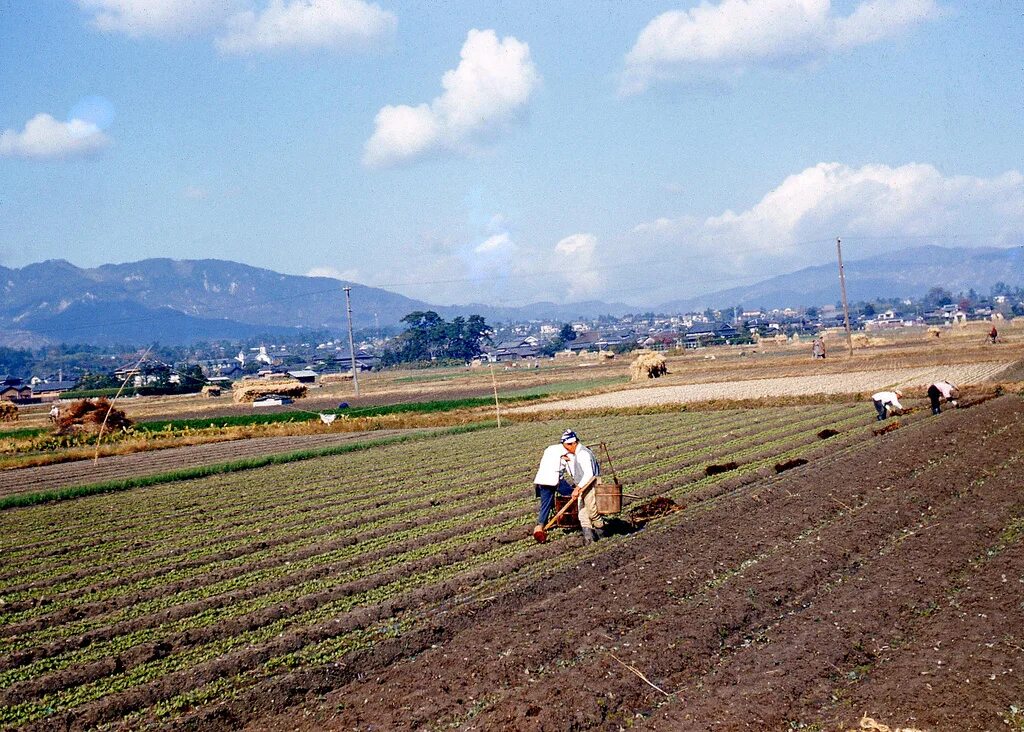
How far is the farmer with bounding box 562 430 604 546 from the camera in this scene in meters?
14.2

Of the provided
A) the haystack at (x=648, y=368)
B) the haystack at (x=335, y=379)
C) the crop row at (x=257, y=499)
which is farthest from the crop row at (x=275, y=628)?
the haystack at (x=335, y=379)

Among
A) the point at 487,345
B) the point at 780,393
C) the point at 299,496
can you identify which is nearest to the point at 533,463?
the point at 299,496

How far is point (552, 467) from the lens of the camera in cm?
1455

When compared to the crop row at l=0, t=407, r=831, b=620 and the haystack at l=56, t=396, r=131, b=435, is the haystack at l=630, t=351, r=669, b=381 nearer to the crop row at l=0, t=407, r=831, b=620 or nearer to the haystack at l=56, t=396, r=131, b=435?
the haystack at l=56, t=396, r=131, b=435

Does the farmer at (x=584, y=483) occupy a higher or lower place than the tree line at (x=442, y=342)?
lower

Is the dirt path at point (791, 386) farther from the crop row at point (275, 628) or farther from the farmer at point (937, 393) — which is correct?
the crop row at point (275, 628)

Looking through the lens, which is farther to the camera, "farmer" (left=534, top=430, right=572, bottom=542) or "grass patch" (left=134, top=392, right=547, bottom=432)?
"grass patch" (left=134, top=392, right=547, bottom=432)

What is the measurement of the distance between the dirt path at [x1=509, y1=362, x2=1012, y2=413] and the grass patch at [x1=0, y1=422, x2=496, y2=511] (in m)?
12.4

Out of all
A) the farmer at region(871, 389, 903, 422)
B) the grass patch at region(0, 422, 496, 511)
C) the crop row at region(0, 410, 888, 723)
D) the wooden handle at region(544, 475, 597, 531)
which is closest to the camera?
the crop row at region(0, 410, 888, 723)

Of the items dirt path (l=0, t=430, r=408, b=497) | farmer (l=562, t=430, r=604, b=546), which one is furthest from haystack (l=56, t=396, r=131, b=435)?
farmer (l=562, t=430, r=604, b=546)

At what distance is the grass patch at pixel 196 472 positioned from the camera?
23.7 metres

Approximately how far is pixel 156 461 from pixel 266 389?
4209 cm

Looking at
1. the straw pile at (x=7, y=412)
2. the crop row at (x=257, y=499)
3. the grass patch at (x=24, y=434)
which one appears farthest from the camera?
the straw pile at (x=7, y=412)

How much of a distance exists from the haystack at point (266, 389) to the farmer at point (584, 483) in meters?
→ 60.8
